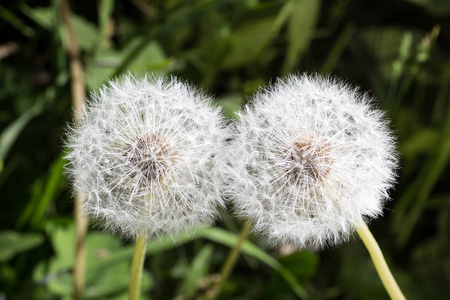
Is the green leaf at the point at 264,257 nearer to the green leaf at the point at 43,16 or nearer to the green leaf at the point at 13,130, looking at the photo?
the green leaf at the point at 13,130

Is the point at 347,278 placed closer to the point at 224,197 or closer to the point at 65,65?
the point at 224,197

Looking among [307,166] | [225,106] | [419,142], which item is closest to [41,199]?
[225,106]

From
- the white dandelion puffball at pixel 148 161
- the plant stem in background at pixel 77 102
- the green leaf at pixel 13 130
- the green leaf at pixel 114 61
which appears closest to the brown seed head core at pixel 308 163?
the white dandelion puffball at pixel 148 161

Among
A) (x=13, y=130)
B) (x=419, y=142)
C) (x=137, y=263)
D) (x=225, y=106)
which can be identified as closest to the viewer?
(x=137, y=263)

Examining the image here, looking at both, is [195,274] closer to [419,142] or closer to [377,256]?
[377,256]

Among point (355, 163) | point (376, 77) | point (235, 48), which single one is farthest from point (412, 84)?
point (355, 163)

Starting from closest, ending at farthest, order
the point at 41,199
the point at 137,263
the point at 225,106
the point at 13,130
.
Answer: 1. the point at 137,263
2. the point at 41,199
3. the point at 13,130
4. the point at 225,106

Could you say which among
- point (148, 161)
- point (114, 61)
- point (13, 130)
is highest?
point (114, 61)
